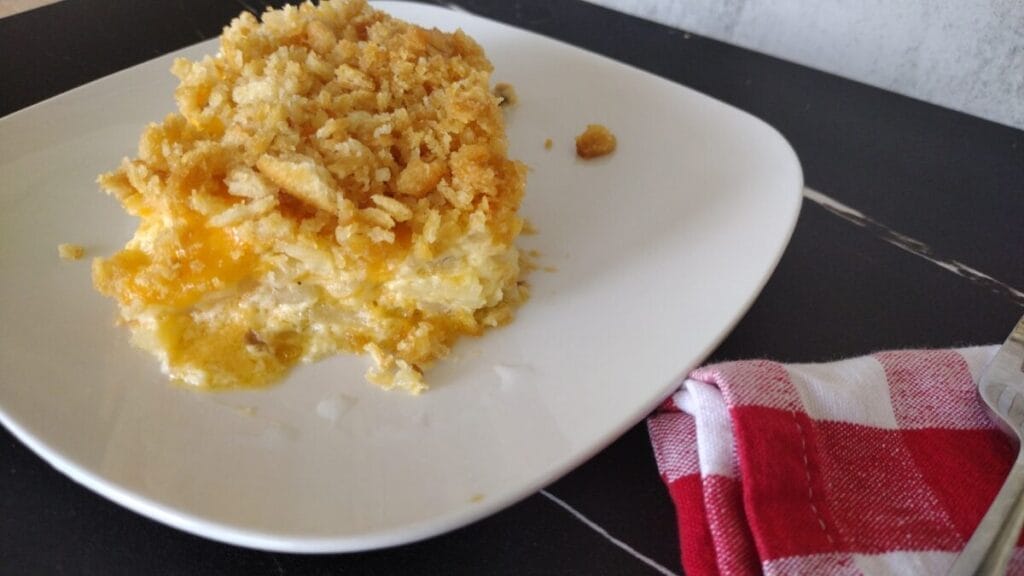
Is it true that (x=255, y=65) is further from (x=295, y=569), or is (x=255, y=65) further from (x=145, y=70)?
(x=295, y=569)

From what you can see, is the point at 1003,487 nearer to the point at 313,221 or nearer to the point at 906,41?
the point at 313,221

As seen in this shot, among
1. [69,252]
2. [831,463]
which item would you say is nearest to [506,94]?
[69,252]

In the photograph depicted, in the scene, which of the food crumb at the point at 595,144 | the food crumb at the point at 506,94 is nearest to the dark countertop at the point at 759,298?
the food crumb at the point at 595,144

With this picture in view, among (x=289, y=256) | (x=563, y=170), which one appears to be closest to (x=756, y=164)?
(x=563, y=170)

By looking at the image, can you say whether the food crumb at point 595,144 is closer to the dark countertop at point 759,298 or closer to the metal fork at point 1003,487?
the dark countertop at point 759,298

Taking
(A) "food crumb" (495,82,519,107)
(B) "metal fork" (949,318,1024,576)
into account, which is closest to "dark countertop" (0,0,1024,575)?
(B) "metal fork" (949,318,1024,576)

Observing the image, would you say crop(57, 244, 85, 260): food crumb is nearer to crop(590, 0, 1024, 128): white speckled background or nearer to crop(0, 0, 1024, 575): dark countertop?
crop(0, 0, 1024, 575): dark countertop
